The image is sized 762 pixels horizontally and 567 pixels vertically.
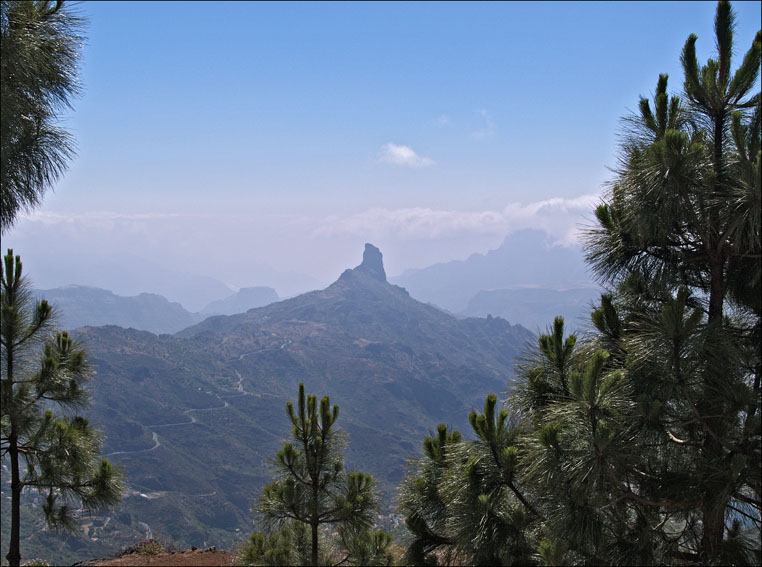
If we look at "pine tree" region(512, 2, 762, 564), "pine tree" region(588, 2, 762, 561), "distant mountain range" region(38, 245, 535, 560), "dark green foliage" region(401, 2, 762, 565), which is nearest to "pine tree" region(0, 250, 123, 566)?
"dark green foliage" region(401, 2, 762, 565)

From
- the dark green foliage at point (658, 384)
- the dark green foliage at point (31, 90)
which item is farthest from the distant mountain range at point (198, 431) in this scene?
the dark green foliage at point (31, 90)

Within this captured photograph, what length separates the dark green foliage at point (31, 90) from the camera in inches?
163

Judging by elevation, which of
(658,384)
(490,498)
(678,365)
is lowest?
(490,498)

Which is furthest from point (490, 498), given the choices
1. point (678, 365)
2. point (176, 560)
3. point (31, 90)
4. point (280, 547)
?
point (176, 560)

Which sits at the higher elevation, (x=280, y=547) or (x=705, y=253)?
(x=705, y=253)

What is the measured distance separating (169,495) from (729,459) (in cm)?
10819

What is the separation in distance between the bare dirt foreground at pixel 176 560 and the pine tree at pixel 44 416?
7.40 ft

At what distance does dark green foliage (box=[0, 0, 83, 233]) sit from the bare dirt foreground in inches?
292

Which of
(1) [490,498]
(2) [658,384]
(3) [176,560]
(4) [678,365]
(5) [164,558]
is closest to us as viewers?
(4) [678,365]

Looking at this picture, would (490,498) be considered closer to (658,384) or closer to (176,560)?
(658,384)

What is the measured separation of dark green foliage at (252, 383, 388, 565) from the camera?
721 cm

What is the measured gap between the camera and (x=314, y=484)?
23.9 feet

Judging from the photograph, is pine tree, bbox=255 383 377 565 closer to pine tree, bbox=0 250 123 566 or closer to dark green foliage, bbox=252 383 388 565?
dark green foliage, bbox=252 383 388 565

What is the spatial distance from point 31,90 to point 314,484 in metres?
5.61
